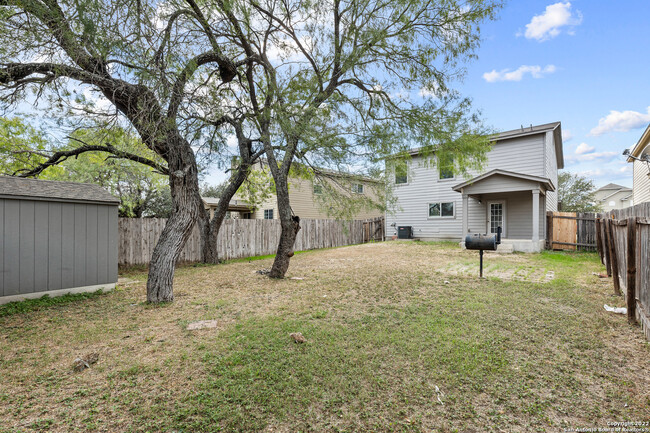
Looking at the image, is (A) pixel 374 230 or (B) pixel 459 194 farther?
(A) pixel 374 230

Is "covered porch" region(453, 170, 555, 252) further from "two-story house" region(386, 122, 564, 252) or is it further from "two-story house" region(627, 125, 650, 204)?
"two-story house" region(627, 125, 650, 204)

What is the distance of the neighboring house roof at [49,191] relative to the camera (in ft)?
16.2

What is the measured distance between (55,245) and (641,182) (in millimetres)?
20684

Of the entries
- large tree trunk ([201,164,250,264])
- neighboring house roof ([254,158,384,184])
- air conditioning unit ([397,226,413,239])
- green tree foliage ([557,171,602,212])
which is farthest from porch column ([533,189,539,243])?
green tree foliage ([557,171,602,212])

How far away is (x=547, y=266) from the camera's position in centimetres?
808

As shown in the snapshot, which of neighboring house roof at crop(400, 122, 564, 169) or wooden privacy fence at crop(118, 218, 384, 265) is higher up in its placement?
neighboring house roof at crop(400, 122, 564, 169)

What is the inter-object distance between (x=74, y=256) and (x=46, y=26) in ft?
12.7

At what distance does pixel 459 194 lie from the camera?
14812 millimetres

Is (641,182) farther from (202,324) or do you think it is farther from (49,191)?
(49,191)

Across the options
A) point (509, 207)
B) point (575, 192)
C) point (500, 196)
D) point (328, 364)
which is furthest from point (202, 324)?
point (575, 192)

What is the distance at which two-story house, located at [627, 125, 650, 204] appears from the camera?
423 inches

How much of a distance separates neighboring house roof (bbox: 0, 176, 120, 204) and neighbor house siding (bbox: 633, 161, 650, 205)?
1816cm

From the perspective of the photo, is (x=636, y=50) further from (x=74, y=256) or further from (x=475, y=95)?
(x=74, y=256)

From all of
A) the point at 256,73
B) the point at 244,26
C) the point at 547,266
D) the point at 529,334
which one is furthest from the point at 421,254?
the point at 244,26
